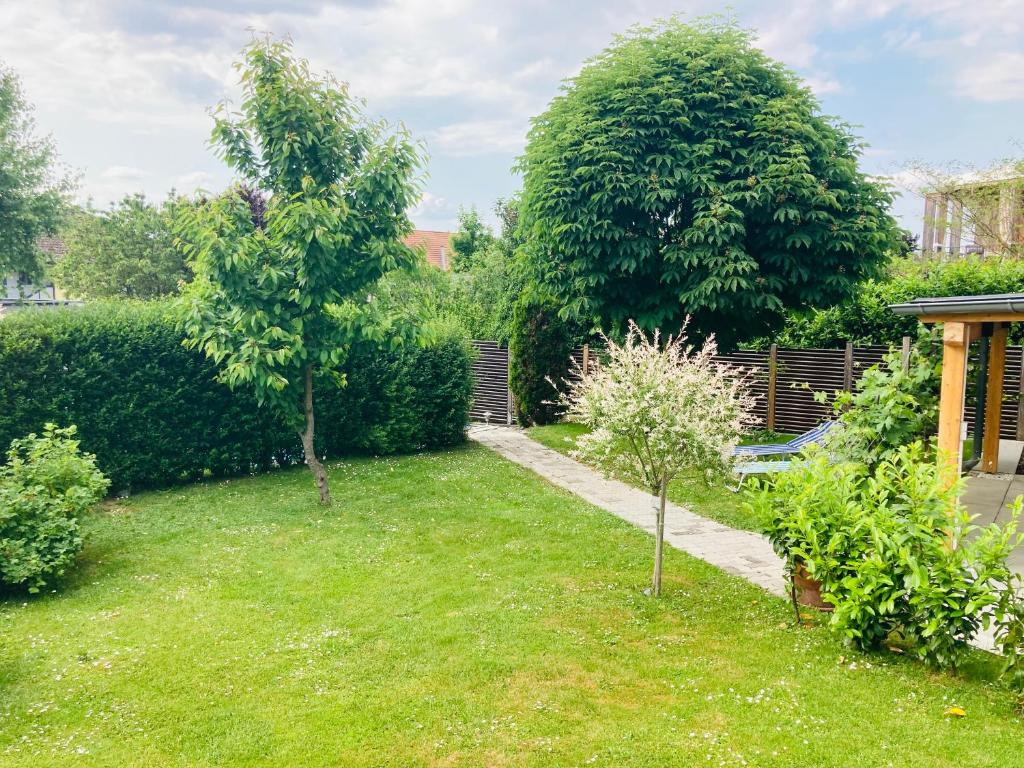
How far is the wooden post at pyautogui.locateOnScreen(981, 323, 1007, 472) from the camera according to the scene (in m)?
10.3

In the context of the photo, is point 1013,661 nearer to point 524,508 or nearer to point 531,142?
point 524,508

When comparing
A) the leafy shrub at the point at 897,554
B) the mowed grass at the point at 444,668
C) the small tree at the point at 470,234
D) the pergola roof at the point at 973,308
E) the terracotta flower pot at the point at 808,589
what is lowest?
the mowed grass at the point at 444,668

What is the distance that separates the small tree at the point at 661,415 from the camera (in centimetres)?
571

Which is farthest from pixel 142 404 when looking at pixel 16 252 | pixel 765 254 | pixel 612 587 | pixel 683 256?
pixel 16 252

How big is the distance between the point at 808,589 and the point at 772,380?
909 centimetres

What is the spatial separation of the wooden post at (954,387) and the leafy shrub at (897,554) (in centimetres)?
101

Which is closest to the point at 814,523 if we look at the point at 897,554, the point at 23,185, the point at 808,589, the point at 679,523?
the point at 897,554

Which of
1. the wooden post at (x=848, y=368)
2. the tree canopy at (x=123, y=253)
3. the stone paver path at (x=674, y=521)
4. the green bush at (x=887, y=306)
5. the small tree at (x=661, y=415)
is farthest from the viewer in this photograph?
the tree canopy at (x=123, y=253)

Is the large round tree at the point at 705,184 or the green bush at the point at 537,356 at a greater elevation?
the large round tree at the point at 705,184

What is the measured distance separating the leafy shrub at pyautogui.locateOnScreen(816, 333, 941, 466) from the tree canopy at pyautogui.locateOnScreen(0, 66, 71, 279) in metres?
23.3

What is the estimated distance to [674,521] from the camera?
8.82 m

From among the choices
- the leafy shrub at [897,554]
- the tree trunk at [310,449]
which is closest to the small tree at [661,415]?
the leafy shrub at [897,554]

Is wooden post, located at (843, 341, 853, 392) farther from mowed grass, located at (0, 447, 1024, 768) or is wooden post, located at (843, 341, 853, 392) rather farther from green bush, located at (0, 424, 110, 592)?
green bush, located at (0, 424, 110, 592)

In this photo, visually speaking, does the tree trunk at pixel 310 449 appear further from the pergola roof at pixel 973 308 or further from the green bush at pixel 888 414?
the pergola roof at pixel 973 308
